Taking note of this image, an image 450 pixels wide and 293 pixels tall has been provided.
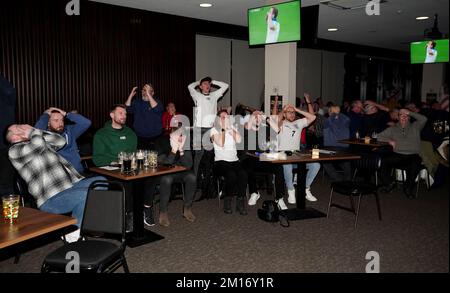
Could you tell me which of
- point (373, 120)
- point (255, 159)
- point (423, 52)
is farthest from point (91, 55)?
point (423, 52)

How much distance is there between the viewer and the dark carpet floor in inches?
143

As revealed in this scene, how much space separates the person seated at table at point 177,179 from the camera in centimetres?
486

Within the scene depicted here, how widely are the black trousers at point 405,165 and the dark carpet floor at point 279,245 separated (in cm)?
101

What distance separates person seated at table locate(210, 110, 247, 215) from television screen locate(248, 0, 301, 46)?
1.50 metres

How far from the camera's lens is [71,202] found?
3.68m

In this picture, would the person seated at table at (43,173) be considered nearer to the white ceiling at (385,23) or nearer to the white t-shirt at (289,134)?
the white t-shirt at (289,134)

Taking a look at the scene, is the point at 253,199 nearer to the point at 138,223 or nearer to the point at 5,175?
the point at 138,223

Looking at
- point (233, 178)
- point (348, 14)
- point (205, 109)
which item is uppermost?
point (348, 14)

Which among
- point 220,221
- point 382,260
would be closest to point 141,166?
point 220,221

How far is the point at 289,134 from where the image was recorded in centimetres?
590

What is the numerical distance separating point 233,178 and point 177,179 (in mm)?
753

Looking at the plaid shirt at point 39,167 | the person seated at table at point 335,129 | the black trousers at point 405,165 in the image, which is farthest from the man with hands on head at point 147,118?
the black trousers at point 405,165

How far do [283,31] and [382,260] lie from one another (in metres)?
3.61
